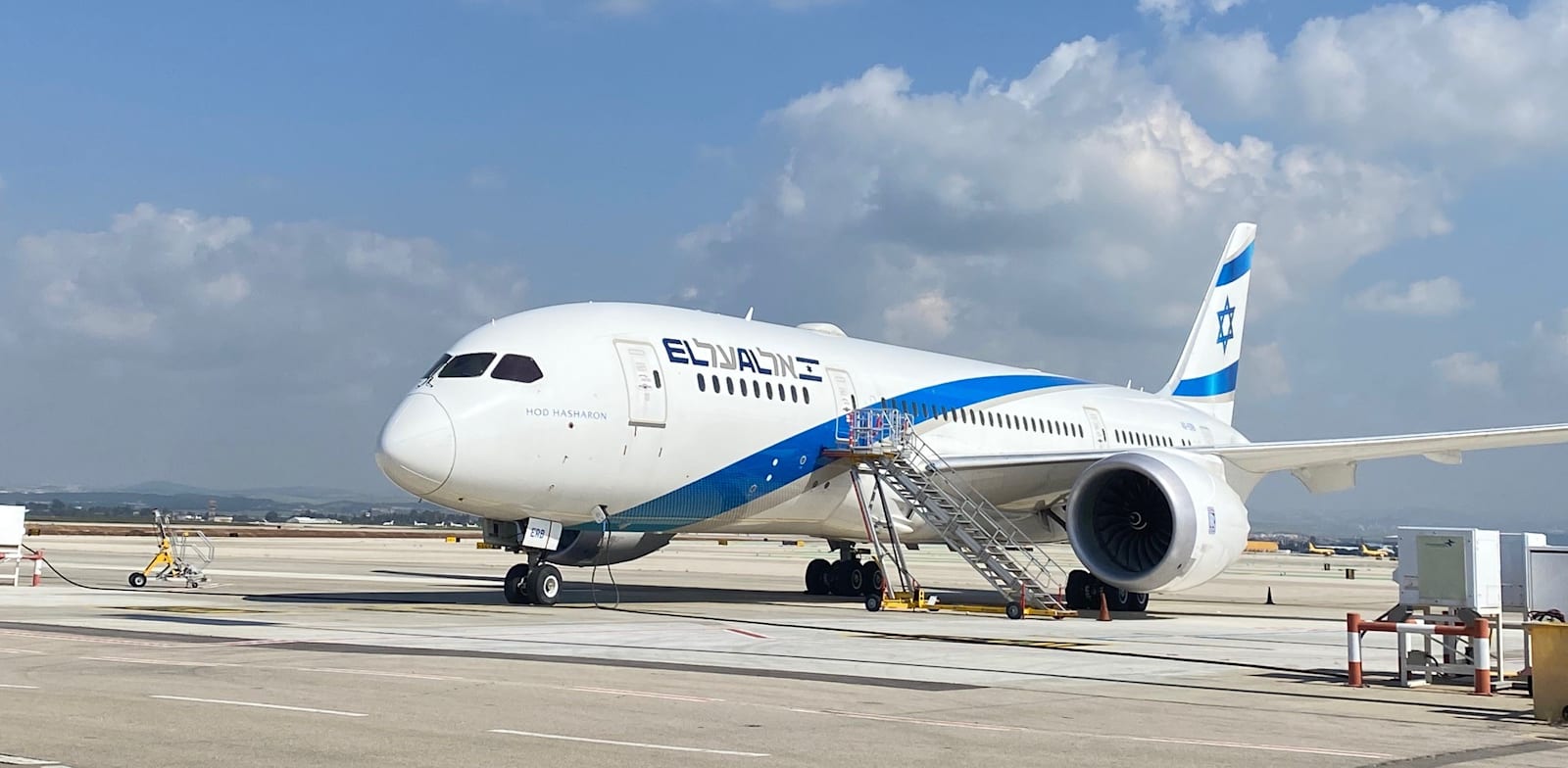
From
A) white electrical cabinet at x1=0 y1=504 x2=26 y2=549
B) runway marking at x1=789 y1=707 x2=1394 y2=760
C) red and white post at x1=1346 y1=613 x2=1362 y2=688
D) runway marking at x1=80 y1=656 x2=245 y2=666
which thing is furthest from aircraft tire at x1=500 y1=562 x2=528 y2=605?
runway marking at x1=789 y1=707 x2=1394 y2=760

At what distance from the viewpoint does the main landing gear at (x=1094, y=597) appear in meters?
24.7

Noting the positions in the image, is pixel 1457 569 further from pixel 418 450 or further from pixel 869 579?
pixel 869 579

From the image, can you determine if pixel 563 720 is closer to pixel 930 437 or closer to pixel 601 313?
pixel 601 313

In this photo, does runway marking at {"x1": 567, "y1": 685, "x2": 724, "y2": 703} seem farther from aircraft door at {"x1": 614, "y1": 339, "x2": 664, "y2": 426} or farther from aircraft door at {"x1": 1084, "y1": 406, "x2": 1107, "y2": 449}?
aircraft door at {"x1": 1084, "y1": 406, "x2": 1107, "y2": 449}

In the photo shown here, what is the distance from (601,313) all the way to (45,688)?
37.6ft

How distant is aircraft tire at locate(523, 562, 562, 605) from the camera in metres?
20.2

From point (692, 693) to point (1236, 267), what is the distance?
28606 millimetres

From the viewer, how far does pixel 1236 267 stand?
36.0 meters

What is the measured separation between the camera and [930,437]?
2464cm

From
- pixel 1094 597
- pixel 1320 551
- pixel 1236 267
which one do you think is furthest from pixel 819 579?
pixel 1320 551

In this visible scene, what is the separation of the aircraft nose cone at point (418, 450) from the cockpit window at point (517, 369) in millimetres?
987

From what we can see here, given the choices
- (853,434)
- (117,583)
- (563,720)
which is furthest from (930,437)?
(563,720)

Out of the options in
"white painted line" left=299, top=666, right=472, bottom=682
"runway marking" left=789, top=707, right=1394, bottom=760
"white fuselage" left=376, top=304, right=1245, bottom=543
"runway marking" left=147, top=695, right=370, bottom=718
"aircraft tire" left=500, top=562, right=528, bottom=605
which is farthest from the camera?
"aircraft tire" left=500, top=562, right=528, bottom=605

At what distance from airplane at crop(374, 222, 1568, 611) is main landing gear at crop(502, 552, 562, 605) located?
3 cm
